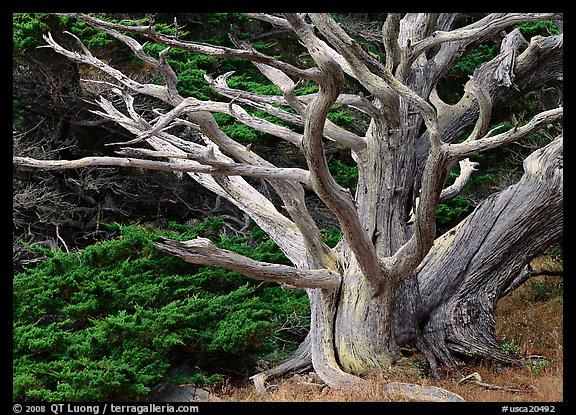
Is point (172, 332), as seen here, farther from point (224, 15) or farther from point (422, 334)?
point (224, 15)

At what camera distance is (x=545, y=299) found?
1048 centimetres

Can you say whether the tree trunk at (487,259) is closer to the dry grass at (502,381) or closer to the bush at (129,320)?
the dry grass at (502,381)

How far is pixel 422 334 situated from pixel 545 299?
13.1 ft

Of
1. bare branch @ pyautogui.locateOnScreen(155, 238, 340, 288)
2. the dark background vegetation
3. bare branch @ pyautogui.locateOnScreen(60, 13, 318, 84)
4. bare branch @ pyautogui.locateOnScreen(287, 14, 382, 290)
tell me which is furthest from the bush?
bare branch @ pyautogui.locateOnScreen(60, 13, 318, 84)

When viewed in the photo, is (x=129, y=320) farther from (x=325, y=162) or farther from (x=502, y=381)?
(x=502, y=381)

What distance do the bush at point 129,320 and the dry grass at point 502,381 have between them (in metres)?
0.57

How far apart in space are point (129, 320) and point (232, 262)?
155 cm

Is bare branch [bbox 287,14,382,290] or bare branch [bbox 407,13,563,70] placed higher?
bare branch [bbox 407,13,563,70]

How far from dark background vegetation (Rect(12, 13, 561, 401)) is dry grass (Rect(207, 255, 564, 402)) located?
59cm

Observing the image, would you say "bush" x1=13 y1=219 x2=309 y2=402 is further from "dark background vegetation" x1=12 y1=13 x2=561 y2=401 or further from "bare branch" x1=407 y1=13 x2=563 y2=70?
"bare branch" x1=407 y1=13 x2=563 y2=70

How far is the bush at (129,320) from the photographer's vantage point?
635 cm

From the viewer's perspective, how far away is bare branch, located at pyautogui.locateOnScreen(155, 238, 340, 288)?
235 inches

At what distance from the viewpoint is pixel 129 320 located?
6.95m

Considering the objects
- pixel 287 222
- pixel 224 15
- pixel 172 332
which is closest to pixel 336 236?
pixel 287 222
